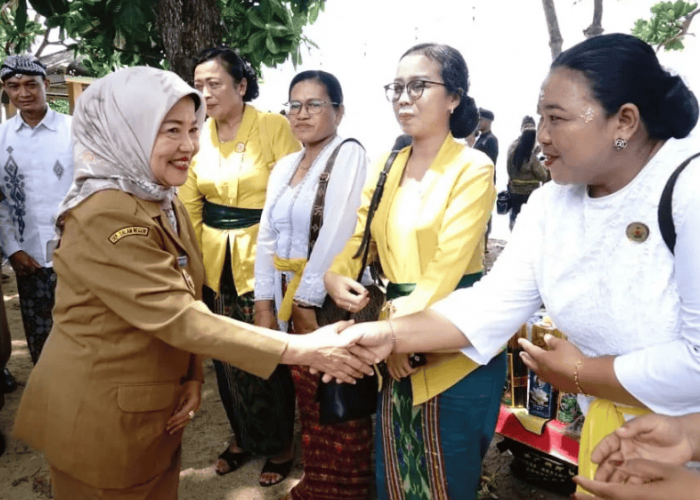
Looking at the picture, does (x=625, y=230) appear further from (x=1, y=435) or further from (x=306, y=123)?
(x=1, y=435)

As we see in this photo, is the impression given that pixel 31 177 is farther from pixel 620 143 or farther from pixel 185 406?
pixel 620 143

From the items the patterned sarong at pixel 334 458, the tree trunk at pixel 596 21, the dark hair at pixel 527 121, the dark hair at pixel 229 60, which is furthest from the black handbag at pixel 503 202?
the patterned sarong at pixel 334 458

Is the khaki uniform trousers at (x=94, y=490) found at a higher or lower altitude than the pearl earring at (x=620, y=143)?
lower

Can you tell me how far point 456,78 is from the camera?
2.13 meters

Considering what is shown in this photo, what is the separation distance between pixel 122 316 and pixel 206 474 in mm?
1953

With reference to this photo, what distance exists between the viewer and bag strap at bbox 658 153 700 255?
123 cm

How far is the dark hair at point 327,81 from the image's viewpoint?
2.80 m

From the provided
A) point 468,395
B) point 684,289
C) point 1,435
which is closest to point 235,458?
point 1,435

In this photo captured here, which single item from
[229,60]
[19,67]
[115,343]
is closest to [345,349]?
[115,343]

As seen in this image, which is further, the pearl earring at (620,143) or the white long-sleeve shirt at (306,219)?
the white long-sleeve shirt at (306,219)

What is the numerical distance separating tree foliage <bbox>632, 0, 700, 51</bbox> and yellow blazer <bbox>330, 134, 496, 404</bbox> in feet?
29.2

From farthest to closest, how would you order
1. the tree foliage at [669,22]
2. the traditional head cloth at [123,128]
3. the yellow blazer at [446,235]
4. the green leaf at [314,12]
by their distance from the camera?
the tree foliage at [669,22]
the green leaf at [314,12]
the yellow blazer at [446,235]
the traditional head cloth at [123,128]

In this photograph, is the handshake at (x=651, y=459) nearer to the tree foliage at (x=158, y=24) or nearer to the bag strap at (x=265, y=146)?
the bag strap at (x=265, y=146)

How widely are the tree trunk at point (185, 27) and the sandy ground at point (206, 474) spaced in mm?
2719
